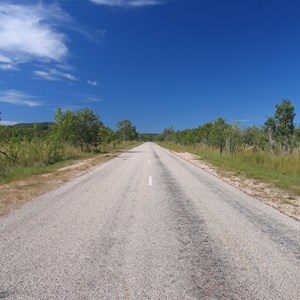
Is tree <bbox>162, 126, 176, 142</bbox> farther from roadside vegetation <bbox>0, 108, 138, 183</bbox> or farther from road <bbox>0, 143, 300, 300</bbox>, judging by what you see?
road <bbox>0, 143, 300, 300</bbox>

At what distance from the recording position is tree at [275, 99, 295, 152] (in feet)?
88.7

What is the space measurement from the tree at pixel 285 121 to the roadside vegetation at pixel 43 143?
18.1 metres

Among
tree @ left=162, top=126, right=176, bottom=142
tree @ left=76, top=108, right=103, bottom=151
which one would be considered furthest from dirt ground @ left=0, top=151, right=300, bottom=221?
Result: tree @ left=162, top=126, right=176, bottom=142

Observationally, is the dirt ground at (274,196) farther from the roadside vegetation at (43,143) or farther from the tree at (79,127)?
the tree at (79,127)

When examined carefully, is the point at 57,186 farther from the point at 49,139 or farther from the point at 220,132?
the point at 220,132

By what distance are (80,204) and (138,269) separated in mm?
4437

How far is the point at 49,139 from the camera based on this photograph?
2545 cm

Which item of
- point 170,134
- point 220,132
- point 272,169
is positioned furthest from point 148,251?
point 170,134

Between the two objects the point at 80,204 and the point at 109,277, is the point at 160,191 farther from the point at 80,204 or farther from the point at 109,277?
the point at 109,277

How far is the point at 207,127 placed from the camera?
47.0 metres

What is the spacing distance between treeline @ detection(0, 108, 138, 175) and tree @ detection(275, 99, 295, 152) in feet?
61.5

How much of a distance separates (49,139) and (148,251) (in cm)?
2235

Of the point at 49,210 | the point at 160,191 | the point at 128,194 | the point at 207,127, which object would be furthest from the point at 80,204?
the point at 207,127

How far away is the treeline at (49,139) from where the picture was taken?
722 inches
